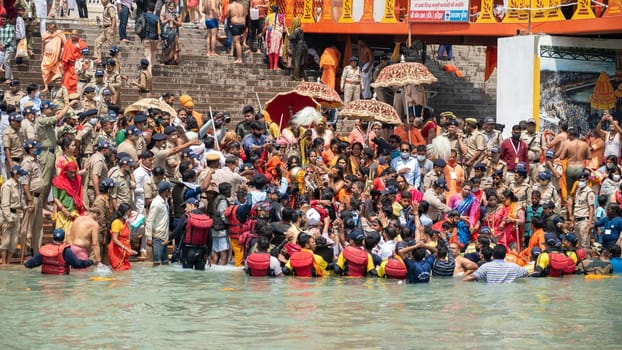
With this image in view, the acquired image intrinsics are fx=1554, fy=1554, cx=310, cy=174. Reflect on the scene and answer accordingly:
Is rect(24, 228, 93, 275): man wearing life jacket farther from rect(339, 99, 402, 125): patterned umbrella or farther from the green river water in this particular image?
rect(339, 99, 402, 125): patterned umbrella

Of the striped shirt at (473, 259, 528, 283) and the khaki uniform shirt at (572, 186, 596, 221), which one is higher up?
the khaki uniform shirt at (572, 186, 596, 221)

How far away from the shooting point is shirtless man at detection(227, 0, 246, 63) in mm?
30234

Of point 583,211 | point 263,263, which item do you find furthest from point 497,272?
point 263,263

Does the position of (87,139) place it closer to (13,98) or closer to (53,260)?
(13,98)

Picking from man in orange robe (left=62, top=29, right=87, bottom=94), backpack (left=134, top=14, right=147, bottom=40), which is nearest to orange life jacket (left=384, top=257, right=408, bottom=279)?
man in orange robe (left=62, top=29, right=87, bottom=94)

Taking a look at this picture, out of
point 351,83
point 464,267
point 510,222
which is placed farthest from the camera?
point 351,83

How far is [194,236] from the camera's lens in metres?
21.8

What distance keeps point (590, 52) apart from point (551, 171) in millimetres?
5084

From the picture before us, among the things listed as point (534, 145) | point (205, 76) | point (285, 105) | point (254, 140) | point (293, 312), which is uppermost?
point (205, 76)

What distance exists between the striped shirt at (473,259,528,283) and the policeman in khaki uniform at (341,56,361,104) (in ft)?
28.0

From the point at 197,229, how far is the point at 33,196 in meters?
2.46

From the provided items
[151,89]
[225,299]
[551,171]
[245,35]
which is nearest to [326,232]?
[225,299]

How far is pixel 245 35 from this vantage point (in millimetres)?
31281

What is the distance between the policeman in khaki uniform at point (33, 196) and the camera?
2206cm
